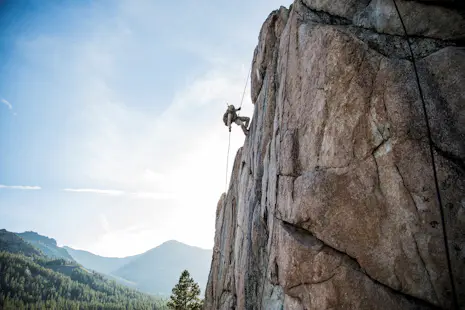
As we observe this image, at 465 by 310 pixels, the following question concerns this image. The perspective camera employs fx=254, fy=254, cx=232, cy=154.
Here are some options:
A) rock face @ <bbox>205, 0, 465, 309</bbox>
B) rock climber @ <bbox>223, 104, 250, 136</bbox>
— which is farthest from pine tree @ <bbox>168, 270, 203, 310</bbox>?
rock face @ <bbox>205, 0, 465, 309</bbox>

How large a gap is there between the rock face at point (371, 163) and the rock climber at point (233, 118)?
8.88 meters

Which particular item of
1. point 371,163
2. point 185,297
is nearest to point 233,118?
point 371,163

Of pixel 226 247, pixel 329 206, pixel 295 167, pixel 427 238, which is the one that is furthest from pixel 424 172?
pixel 226 247

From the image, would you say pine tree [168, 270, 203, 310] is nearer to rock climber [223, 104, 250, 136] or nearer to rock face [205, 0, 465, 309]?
rock climber [223, 104, 250, 136]

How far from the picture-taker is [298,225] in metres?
7.41

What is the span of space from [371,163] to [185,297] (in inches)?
1778

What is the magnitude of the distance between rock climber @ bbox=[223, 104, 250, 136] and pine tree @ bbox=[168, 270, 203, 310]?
3516cm

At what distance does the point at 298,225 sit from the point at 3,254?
879ft

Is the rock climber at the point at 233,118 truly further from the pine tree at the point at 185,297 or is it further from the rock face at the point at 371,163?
the pine tree at the point at 185,297

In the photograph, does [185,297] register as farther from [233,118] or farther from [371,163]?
[371,163]

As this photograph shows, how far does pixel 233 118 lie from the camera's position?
59.9 ft

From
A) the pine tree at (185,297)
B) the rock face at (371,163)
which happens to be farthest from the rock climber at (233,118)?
the pine tree at (185,297)

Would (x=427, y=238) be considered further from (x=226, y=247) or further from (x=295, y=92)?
(x=226, y=247)

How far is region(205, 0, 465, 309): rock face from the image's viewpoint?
5.63 metres
